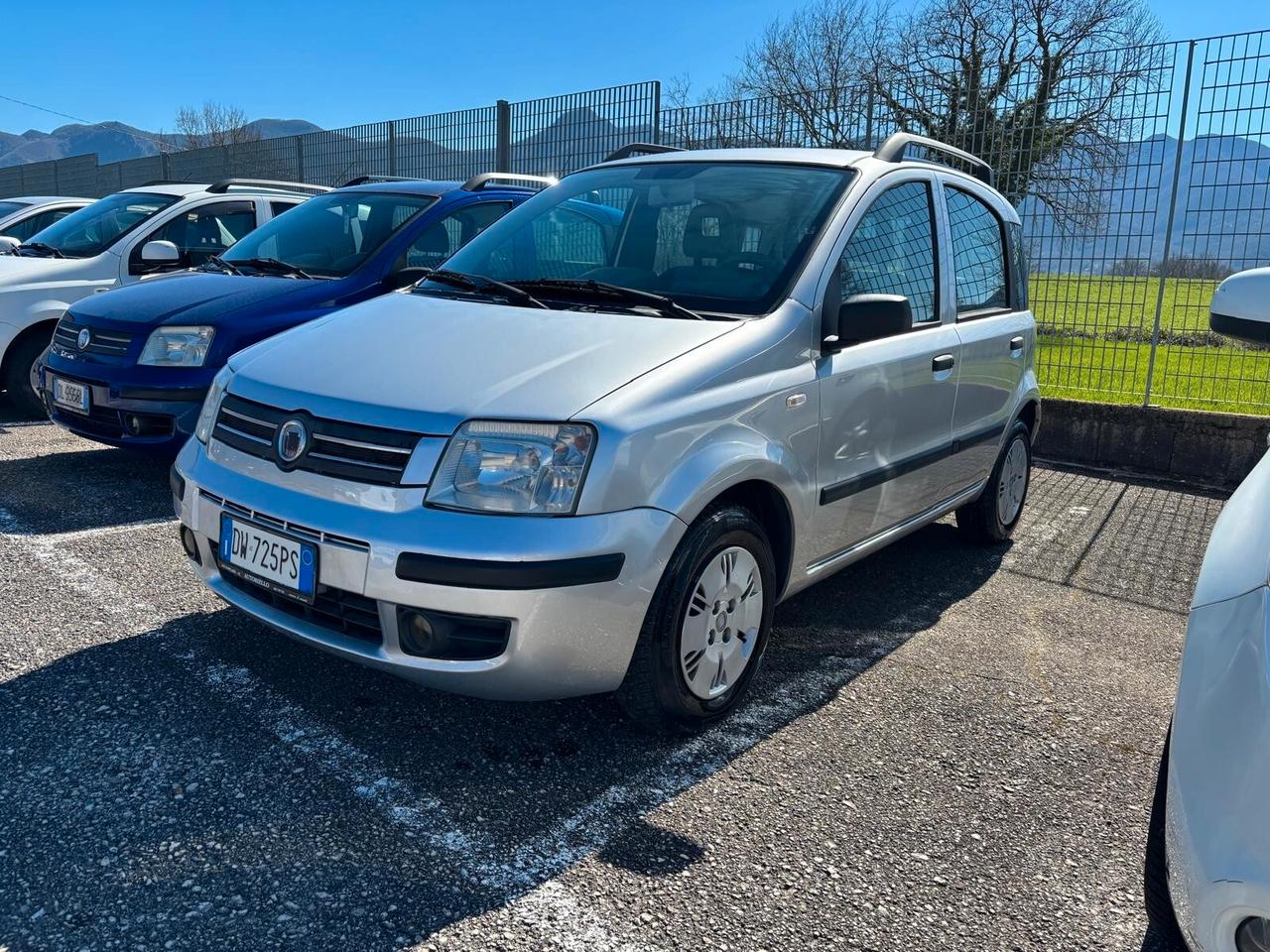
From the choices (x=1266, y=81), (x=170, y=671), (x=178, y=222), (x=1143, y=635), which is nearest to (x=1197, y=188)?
(x=1266, y=81)

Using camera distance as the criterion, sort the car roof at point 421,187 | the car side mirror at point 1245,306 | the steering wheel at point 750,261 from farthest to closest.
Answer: the car roof at point 421,187
the steering wheel at point 750,261
the car side mirror at point 1245,306

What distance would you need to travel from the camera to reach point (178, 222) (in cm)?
757

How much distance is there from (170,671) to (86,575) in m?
1.15

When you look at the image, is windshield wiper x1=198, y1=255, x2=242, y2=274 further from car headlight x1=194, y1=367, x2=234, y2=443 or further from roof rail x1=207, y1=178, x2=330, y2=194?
car headlight x1=194, y1=367, x2=234, y2=443

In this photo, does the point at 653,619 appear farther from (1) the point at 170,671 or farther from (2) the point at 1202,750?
(1) the point at 170,671

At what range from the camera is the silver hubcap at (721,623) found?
9.60ft

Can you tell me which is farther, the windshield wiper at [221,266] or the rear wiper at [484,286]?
the windshield wiper at [221,266]

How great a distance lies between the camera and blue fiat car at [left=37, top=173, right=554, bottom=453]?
5.15 meters

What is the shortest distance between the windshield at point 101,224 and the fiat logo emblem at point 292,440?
574 cm

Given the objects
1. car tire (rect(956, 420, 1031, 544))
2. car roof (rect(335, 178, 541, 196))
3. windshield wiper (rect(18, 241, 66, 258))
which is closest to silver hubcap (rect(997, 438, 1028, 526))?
car tire (rect(956, 420, 1031, 544))

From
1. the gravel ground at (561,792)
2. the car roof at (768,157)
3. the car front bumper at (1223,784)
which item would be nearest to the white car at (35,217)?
the gravel ground at (561,792)

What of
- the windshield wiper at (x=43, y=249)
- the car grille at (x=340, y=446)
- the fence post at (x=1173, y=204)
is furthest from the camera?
the windshield wiper at (x=43, y=249)

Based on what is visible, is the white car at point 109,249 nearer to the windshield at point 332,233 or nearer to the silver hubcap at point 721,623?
the windshield at point 332,233

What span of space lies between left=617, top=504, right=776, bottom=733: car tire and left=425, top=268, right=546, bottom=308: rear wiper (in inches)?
41.0
